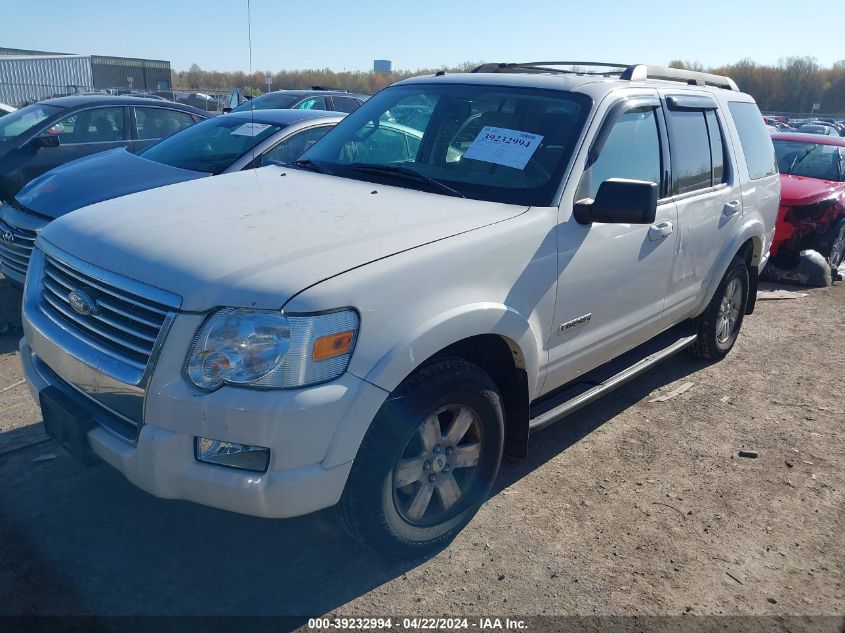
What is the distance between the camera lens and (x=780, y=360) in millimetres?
5953

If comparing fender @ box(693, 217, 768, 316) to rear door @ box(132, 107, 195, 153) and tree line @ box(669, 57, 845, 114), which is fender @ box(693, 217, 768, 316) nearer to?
rear door @ box(132, 107, 195, 153)

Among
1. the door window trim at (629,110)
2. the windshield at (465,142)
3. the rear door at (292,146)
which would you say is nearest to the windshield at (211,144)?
the rear door at (292,146)

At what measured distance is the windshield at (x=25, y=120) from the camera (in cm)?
789

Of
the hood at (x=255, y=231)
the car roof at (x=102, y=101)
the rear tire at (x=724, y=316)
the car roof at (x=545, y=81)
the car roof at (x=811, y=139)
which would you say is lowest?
the rear tire at (x=724, y=316)

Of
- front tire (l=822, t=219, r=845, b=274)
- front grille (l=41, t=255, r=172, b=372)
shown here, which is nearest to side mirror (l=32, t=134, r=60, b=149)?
front grille (l=41, t=255, r=172, b=372)

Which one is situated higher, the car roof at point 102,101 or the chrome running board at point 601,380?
the car roof at point 102,101

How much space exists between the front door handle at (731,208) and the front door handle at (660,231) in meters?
0.91

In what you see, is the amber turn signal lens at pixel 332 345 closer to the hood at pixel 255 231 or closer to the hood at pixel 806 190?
the hood at pixel 255 231

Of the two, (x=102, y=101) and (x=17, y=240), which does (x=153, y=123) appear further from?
(x=17, y=240)

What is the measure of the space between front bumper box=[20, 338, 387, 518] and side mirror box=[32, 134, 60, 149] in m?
6.09

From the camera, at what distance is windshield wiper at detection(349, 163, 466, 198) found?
3562mm

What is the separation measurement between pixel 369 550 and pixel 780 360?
13.9 ft

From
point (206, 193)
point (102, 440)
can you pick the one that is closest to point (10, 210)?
point (206, 193)

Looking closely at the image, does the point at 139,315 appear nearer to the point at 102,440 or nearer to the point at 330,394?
the point at 102,440
